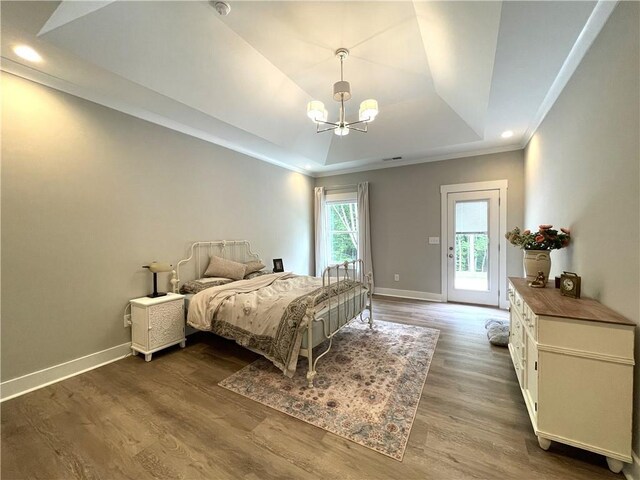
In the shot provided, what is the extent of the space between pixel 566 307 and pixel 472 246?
3228mm

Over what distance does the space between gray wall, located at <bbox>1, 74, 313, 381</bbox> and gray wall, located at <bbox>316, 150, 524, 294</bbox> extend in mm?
3432

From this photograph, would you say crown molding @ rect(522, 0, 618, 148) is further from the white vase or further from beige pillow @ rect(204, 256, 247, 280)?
beige pillow @ rect(204, 256, 247, 280)

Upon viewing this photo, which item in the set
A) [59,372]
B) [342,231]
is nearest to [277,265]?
[342,231]

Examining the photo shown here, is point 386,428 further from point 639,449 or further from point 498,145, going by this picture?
point 498,145

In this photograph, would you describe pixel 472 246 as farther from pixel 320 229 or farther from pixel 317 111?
pixel 317 111

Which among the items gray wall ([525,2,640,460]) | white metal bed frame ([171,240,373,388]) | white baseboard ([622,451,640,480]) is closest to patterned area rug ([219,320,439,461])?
white metal bed frame ([171,240,373,388])

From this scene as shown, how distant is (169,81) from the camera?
8.38 ft

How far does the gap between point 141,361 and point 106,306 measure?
717 millimetres

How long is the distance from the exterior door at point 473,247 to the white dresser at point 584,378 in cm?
306

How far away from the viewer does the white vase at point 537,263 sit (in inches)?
88.1

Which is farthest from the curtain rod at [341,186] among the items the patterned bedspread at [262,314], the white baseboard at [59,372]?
the white baseboard at [59,372]

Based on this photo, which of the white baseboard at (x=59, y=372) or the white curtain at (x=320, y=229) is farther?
the white curtain at (x=320, y=229)

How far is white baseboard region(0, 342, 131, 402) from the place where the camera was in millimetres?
2193

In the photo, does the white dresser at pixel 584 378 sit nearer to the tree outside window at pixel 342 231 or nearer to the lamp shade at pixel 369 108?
the lamp shade at pixel 369 108
